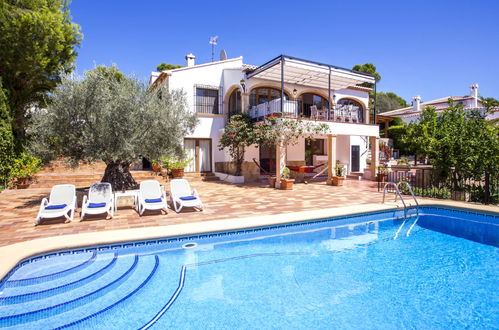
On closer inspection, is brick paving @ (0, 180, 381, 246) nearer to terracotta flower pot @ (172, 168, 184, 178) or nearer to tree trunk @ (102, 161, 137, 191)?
tree trunk @ (102, 161, 137, 191)

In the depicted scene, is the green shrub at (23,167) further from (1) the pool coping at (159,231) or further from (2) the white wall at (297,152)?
(2) the white wall at (297,152)

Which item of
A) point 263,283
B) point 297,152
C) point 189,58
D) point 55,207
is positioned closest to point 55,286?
point 263,283

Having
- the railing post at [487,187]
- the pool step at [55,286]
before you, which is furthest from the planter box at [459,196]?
the pool step at [55,286]

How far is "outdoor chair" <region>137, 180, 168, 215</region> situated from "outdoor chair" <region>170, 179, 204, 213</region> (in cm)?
33

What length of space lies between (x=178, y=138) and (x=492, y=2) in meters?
13.8

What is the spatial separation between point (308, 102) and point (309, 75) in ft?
11.3

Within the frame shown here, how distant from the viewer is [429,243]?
6910mm

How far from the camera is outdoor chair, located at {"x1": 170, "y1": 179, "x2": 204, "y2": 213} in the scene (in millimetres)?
8484

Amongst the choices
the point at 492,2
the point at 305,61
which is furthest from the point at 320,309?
the point at 492,2

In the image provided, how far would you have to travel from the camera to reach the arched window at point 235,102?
698 inches

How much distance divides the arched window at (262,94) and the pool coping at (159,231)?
10761 millimetres

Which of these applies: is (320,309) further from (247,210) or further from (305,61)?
(305,61)

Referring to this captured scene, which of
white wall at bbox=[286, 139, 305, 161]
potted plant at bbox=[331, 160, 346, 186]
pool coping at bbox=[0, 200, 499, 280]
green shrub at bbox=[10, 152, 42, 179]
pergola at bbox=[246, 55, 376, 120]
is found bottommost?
pool coping at bbox=[0, 200, 499, 280]

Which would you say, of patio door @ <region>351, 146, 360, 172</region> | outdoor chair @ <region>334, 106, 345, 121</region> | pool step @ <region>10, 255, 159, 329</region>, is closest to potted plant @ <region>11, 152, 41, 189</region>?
pool step @ <region>10, 255, 159, 329</region>
